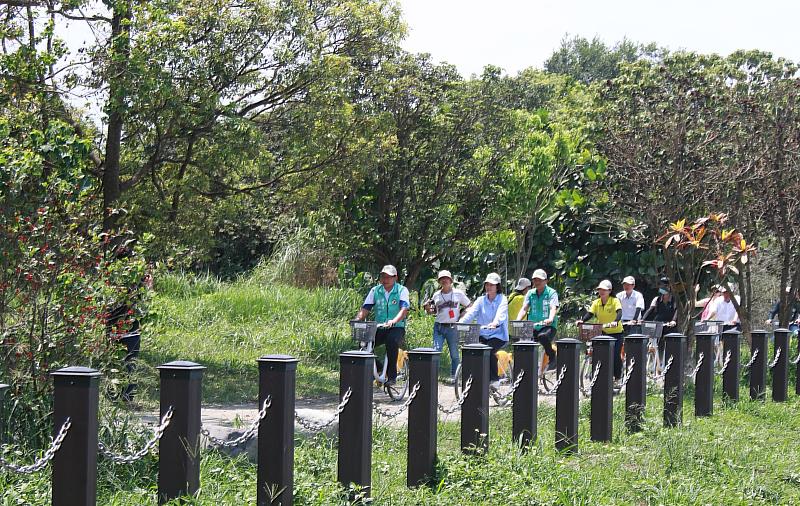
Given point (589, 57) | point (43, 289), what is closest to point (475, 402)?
point (43, 289)

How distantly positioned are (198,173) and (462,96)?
6.02 meters

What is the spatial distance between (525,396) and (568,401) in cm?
59

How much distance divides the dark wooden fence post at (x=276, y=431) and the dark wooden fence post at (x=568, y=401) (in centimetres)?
339

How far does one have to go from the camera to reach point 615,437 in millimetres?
9453

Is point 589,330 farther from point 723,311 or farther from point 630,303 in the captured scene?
point 723,311

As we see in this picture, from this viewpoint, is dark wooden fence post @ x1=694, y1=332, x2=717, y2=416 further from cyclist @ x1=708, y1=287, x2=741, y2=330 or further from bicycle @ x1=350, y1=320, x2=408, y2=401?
cyclist @ x1=708, y1=287, x2=741, y2=330

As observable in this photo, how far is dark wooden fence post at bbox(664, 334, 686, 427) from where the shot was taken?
10.4 metres

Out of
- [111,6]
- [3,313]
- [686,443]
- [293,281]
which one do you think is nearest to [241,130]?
[111,6]

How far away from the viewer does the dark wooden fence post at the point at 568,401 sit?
8.78m

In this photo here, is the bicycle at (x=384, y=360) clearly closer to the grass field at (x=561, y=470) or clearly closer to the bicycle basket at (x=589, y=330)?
the grass field at (x=561, y=470)

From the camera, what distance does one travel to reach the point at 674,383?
34.4 feet

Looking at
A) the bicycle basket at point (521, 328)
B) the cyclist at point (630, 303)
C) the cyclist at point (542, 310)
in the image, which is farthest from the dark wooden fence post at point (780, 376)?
the bicycle basket at point (521, 328)

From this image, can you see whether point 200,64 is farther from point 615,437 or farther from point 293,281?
point 293,281

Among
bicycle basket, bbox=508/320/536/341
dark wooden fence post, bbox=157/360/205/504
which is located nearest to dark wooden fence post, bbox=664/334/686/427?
bicycle basket, bbox=508/320/536/341
